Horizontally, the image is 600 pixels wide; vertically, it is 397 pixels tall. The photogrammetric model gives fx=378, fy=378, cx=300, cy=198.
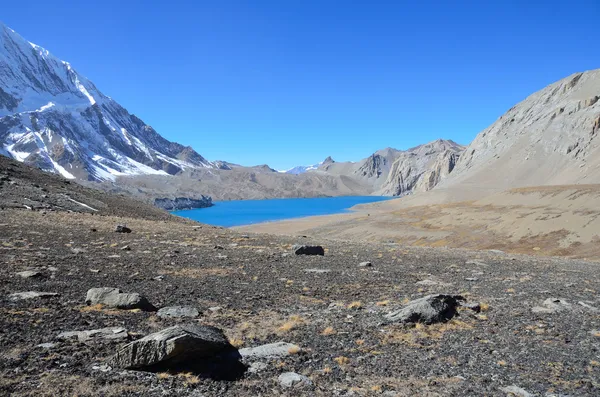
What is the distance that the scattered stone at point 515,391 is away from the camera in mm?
6699

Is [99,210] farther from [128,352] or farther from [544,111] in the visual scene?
[544,111]

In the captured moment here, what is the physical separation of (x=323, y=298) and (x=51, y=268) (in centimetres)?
959

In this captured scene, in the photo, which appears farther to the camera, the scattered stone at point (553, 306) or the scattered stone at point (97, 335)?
the scattered stone at point (553, 306)

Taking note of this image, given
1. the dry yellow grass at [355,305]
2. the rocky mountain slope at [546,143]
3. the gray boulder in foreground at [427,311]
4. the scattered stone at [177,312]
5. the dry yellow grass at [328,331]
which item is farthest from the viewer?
the rocky mountain slope at [546,143]

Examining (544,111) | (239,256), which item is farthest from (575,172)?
(239,256)

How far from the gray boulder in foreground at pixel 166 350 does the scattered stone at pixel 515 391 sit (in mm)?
5560

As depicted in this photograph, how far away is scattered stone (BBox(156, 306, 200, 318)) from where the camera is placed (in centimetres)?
988

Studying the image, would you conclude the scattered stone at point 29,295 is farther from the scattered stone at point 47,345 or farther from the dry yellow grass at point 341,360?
the dry yellow grass at point 341,360

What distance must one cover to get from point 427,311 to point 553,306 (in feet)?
15.1

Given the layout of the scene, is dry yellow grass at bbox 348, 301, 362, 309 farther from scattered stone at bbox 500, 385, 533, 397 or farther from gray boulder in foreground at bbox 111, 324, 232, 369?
gray boulder in foreground at bbox 111, 324, 232, 369

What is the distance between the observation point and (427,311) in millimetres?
10492

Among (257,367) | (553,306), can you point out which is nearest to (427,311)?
(553,306)

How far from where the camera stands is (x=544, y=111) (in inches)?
6550

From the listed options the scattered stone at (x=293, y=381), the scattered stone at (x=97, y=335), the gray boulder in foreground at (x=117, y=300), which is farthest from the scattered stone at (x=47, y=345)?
the scattered stone at (x=293, y=381)
